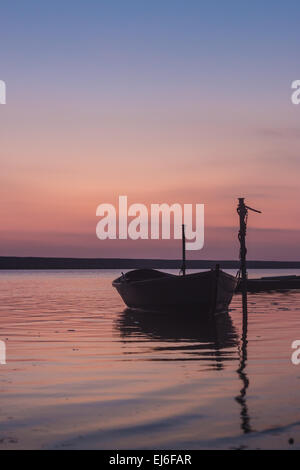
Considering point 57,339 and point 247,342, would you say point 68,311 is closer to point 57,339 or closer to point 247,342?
point 57,339

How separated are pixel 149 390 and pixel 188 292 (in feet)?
73.0

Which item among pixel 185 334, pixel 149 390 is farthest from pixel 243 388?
pixel 185 334

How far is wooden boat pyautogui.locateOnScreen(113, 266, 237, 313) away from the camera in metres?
35.8

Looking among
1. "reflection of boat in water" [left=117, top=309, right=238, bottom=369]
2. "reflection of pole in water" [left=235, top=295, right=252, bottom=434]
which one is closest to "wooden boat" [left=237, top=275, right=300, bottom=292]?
"reflection of boat in water" [left=117, top=309, right=238, bottom=369]

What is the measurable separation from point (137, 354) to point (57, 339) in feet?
18.8

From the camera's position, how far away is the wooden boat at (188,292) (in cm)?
3584

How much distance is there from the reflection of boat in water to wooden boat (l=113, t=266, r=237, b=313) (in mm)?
579

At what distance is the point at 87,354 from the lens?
2075 cm

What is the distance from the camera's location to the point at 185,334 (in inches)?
1077

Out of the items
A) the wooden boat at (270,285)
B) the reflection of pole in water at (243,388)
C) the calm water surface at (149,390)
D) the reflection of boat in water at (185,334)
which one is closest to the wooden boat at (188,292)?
the reflection of boat in water at (185,334)

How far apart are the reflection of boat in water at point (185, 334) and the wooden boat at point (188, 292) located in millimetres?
579

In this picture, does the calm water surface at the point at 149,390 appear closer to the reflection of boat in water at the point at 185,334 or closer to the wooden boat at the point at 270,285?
the reflection of boat in water at the point at 185,334

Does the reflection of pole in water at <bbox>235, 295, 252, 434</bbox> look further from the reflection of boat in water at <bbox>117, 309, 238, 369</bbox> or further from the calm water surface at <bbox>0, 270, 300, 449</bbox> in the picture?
the reflection of boat in water at <bbox>117, 309, 238, 369</bbox>
